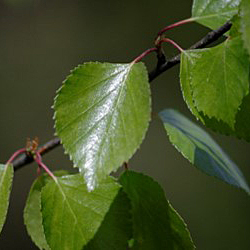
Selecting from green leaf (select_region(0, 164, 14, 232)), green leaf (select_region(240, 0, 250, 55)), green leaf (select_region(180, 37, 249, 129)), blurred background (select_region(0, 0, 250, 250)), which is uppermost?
green leaf (select_region(240, 0, 250, 55))

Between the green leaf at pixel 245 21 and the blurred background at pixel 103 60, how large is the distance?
205 cm

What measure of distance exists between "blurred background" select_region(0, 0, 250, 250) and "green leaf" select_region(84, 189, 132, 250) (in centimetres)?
187

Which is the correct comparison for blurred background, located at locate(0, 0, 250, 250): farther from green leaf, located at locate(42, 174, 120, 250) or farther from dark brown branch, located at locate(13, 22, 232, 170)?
green leaf, located at locate(42, 174, 120, 250)

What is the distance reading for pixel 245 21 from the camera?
22.3 inches

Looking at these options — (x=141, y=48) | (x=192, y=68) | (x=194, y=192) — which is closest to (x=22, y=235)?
(x=194, y=192)

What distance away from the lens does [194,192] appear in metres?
2.68

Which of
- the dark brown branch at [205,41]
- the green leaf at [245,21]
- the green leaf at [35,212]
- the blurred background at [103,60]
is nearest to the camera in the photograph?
the green leaf at [245,21]

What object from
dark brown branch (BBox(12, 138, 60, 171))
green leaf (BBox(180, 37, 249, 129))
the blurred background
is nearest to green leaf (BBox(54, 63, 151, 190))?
green leaf (BBox(180, 37, 249, 129))

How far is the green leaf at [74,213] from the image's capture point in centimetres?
73

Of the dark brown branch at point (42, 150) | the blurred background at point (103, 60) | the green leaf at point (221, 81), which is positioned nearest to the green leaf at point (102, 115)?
the green leaf at point (221, 81)

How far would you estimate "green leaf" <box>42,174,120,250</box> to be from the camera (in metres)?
0.73

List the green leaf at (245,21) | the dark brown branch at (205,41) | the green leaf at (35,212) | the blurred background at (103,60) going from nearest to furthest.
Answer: the green leaf at (245,21)
the dark brown branch at (205,41)
the green leaf at (35,212)
the blurred background at (103,60)

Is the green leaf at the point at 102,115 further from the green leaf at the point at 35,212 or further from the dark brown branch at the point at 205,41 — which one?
the green leaf at the point at 35,212

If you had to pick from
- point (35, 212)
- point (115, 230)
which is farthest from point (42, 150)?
point (115, 230)
